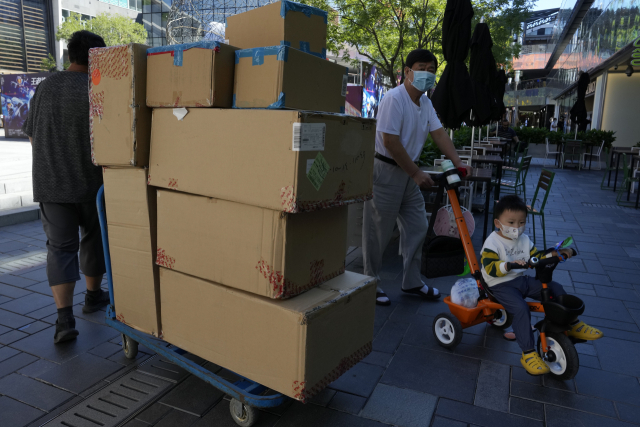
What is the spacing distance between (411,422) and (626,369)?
61.7 inches

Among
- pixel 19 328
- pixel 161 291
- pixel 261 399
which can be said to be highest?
pixel 161 291

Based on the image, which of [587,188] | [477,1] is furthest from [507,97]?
[587,188]

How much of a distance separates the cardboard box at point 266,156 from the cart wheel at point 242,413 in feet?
3.30

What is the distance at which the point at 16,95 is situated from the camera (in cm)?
1853

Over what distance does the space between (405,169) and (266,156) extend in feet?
6.02

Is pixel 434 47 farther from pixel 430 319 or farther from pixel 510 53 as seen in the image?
pixel 430 319

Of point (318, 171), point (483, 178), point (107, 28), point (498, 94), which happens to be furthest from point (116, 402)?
point (107, 28)

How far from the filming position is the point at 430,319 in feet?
11.8

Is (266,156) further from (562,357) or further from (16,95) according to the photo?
(16,95)

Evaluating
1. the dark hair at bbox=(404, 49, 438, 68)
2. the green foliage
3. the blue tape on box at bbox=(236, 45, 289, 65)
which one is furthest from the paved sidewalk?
the green foliage

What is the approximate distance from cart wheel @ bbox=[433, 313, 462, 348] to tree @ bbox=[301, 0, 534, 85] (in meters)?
11.9

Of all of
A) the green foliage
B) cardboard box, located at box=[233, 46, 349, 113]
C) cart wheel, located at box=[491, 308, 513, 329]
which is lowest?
cart wheel, located at box=[491, 308, 513, 329]

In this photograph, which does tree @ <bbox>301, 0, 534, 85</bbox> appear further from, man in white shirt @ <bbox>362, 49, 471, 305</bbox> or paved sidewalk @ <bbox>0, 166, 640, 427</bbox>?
paved sidewalk @ <bbox>0, 166, 640, 427</bbox>

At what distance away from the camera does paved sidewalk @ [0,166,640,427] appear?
239cm
